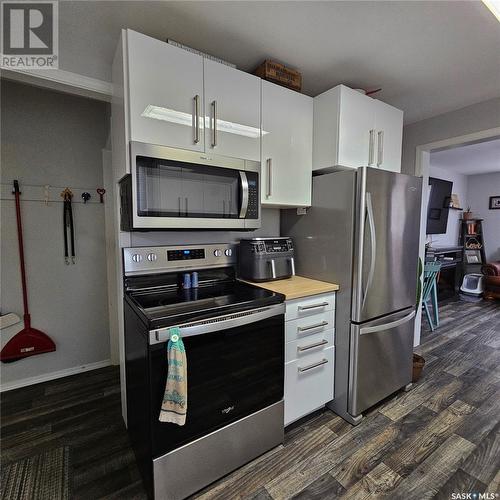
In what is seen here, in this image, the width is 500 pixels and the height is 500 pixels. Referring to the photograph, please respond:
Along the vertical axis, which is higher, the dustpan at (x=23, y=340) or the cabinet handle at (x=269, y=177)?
the cabinet handle at (x=269, y=177)

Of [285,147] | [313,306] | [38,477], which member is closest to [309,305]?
[313,306]

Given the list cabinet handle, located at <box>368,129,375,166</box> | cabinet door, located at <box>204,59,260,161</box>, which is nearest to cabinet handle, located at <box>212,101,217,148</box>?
cabinet door, located at <box>204,59,260,161</box>

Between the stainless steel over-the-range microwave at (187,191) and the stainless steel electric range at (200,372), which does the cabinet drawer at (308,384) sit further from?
the stainless steel over-the-range microwave at (187,191)

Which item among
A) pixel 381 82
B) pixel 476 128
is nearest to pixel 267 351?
pixel 381 82

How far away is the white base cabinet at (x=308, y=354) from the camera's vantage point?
163cm

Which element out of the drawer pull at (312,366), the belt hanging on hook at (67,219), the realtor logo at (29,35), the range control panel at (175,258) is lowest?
the drawer pull at (312,366)

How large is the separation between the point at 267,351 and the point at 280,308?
25 centimetres

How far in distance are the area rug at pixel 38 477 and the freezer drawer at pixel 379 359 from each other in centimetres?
169

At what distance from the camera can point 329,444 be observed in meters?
1.63

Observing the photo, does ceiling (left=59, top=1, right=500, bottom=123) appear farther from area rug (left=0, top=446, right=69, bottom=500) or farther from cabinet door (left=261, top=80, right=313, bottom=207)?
area rug (left=0, top=446, right=69, bottom=500)

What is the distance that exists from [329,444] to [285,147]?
1902 millimetres

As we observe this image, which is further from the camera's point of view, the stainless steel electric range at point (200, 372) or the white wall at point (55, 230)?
the white wall at point (55, 230)

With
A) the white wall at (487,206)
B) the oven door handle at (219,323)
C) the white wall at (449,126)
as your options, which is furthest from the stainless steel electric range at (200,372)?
the white wall at (487,206)

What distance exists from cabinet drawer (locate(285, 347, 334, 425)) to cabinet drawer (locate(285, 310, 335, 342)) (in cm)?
16
